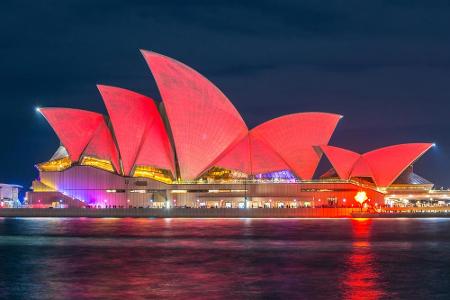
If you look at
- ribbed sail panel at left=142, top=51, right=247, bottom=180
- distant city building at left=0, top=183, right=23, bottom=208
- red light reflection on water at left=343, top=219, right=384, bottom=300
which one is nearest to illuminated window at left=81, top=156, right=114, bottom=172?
ribbed sail panel at left=142, top=51, right=247, bottom=180

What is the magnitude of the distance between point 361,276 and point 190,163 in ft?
168

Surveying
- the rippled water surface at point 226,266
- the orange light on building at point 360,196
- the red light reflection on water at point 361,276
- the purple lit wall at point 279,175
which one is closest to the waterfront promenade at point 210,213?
the orange light on building at point 360,196

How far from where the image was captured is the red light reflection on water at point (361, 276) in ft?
74.8

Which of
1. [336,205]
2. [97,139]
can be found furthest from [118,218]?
[336,205]

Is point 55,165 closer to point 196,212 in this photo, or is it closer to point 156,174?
point 156,174

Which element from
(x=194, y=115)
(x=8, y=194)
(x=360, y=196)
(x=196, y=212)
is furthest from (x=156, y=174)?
(x=8, y=194)

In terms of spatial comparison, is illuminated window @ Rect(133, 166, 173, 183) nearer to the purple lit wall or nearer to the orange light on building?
the purple lit wall

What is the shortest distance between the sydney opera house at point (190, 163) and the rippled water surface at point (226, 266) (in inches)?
1197

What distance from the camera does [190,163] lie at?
7662 cm

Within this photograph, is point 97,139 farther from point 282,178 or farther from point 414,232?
point 414,232

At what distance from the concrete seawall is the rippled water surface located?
101 feet

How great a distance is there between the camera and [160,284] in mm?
24656

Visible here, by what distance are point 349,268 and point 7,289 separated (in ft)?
43.1

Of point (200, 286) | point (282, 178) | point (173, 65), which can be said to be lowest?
point (200, 286)
